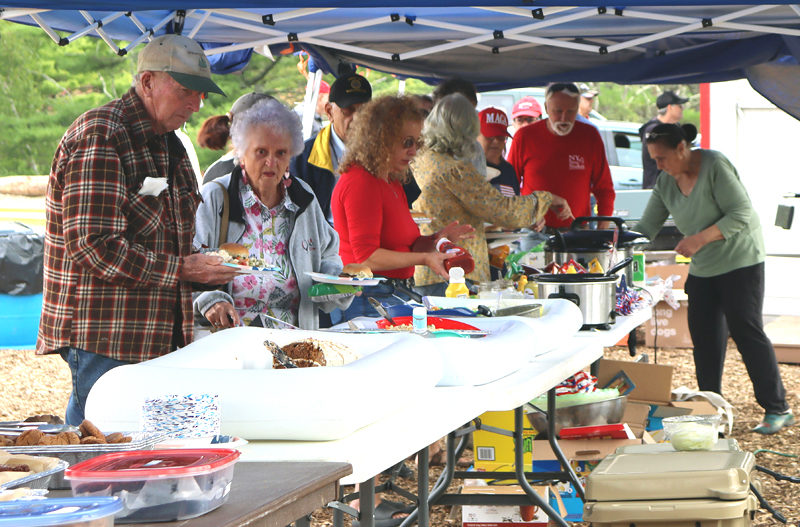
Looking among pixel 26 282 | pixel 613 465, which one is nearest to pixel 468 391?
pixel 613 465

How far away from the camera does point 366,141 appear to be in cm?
389

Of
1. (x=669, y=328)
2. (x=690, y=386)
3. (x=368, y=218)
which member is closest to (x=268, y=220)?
(x=368, y=218)

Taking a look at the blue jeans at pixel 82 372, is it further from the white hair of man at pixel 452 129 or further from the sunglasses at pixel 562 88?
the sunglasses at pixel 562 88

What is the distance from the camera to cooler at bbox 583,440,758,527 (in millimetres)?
2510

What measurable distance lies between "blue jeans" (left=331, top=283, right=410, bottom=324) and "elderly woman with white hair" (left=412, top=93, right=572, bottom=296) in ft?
2.48

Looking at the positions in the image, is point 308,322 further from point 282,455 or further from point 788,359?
point 788,359

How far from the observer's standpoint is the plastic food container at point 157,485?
4.06 ft

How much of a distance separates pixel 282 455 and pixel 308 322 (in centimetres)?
161

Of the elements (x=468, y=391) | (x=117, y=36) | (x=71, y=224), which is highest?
(x=117, y=36)

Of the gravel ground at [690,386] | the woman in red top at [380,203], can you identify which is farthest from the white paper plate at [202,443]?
the gravel ground at [690,386]

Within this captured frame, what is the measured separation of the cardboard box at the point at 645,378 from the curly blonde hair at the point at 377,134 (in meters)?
1.68

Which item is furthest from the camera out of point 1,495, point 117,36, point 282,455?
point 117,36

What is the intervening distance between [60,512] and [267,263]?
7.38 ft

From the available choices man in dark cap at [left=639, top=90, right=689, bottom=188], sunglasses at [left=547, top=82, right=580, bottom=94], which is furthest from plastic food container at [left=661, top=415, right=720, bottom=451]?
man in dark cap at [left=639, top=90, right=689, bottom=188]
